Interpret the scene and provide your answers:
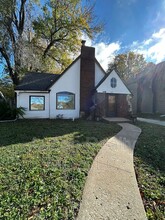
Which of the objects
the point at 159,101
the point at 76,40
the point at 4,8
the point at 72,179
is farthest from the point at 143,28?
the point at 72,179

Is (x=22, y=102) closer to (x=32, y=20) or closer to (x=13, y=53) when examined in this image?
(x=13, y=53)

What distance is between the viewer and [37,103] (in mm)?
12531

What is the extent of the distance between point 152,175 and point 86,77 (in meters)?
11.0

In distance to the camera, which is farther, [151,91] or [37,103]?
[151,91]

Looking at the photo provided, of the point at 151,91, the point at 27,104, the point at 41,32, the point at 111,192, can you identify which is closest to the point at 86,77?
the point at 27,104

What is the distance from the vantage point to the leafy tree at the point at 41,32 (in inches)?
594

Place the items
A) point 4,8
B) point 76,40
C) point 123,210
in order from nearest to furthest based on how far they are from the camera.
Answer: point 123,210 → point 4,8 → point 76,40

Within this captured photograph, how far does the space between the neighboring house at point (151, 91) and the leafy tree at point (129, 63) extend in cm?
1569

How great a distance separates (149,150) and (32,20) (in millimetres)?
19972

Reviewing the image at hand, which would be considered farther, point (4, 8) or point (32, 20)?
point (32, 20)

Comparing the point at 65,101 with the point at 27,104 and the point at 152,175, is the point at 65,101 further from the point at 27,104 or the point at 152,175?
the point at 152,175

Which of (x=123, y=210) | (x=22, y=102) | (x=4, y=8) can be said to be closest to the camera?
(x=123, y=210)

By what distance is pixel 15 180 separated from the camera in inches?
122

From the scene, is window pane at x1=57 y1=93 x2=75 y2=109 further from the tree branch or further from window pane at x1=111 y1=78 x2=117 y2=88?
the tree branch
